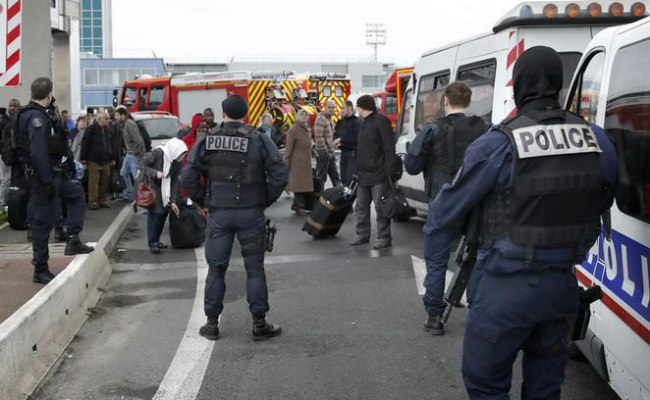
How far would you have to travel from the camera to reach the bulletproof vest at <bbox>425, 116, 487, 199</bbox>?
638 cm

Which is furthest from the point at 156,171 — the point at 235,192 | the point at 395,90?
the point at 395,90

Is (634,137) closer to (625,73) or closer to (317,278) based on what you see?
(625,73)

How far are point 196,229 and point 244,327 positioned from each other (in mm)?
3706

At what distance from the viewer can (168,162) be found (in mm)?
9508

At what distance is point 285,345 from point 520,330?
113 inches

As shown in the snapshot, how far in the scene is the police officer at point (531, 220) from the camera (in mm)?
3334

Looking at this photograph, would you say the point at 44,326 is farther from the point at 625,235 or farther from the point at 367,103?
the point at 367,103

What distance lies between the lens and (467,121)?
6.39 meters

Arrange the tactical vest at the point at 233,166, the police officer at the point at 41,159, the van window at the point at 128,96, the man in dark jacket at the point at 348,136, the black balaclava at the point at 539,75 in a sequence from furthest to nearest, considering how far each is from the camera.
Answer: the van window at the point at 128,96
the man in dark jacket at the point at 348,136
the police officer at the point at 41,159
the tactical vest at the point at 233,166
the black balaclava at the point at 539,75

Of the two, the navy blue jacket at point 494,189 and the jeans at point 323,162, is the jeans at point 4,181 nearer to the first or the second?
the jeans at point 323,162

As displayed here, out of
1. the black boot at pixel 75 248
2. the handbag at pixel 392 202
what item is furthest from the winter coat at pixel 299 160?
the black boot at pixel 75 248

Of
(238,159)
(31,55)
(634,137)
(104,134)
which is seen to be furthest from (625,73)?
(104,134)

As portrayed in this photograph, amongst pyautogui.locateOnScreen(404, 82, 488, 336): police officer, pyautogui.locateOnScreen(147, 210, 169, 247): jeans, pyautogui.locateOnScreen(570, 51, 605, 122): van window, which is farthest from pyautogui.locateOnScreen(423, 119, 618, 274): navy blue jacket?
pyautogui.locateOnScreen(147, 210, 169, 247): jeans

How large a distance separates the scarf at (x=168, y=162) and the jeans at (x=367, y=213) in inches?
87.2
